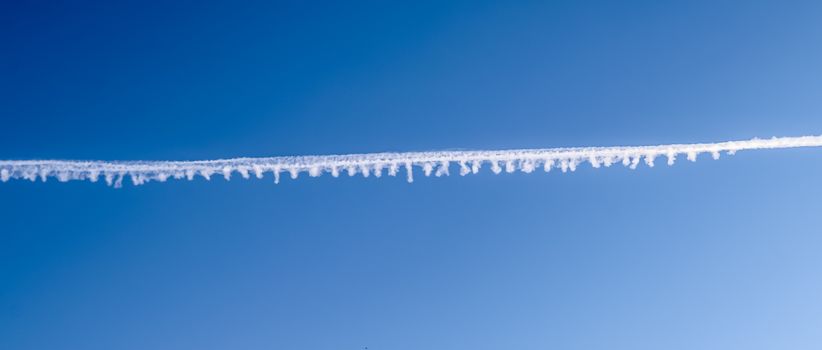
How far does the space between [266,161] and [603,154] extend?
1529 cm

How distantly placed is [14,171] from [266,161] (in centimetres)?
1007

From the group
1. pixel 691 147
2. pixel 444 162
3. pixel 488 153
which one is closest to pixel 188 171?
pixel 444 162

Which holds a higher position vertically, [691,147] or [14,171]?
[691,147]

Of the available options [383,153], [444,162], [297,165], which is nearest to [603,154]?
[444,162]

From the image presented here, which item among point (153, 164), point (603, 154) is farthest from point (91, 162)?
point (603, 154)

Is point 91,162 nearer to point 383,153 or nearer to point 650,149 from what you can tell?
point 383,153

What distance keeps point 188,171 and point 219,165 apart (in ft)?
4.28

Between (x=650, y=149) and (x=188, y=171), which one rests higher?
(x=650, y=149)

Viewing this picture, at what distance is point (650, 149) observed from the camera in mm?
31406

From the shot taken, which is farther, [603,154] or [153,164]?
[603,154]

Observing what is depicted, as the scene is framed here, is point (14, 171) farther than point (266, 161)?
No

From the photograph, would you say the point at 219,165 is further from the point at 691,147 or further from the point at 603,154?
the point at 691,147

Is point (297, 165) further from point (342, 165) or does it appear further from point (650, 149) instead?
point (650, 149)

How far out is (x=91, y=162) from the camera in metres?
29.1
